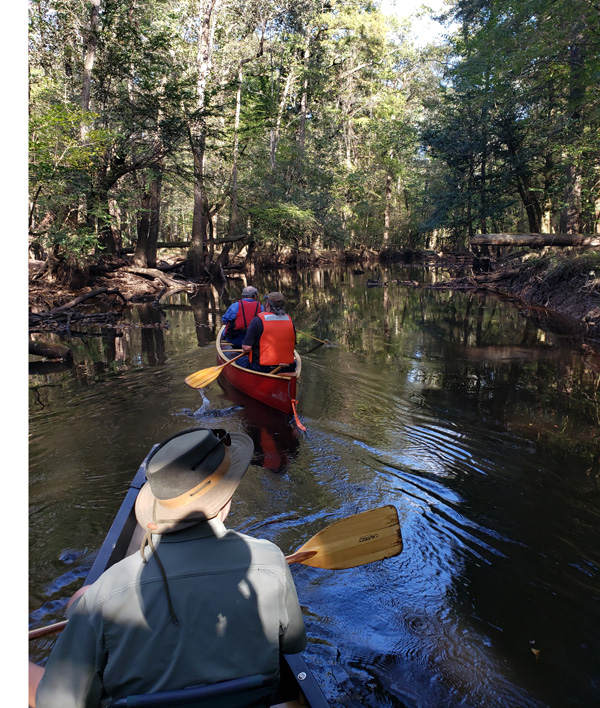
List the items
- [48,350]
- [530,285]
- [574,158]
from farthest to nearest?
[530,285] < [574,158] < [48,350]

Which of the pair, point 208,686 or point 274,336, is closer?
point 208,686

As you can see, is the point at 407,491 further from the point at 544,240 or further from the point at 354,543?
the point at 544,240

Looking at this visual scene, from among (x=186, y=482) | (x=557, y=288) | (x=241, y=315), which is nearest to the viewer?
(x=186, y=482)

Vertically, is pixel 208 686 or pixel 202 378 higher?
pixel 208 686

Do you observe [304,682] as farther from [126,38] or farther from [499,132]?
[499,132]

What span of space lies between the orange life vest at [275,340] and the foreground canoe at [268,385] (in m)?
0.26

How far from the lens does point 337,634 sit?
323 cm

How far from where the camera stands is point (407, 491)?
4980 millimetres

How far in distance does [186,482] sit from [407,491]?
12.5ft

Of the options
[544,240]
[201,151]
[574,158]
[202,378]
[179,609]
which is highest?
[201,151]

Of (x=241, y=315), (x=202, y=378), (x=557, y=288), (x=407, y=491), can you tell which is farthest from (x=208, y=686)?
(x=557, y=288)

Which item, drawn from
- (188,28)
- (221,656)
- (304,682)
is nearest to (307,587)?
(304,682)

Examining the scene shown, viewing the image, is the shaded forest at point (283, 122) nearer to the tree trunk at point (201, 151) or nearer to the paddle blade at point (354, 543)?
the tree trunk at point (201, 151)

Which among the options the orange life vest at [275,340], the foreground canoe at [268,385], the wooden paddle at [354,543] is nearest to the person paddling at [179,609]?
the wooden paddle at [354,543]
